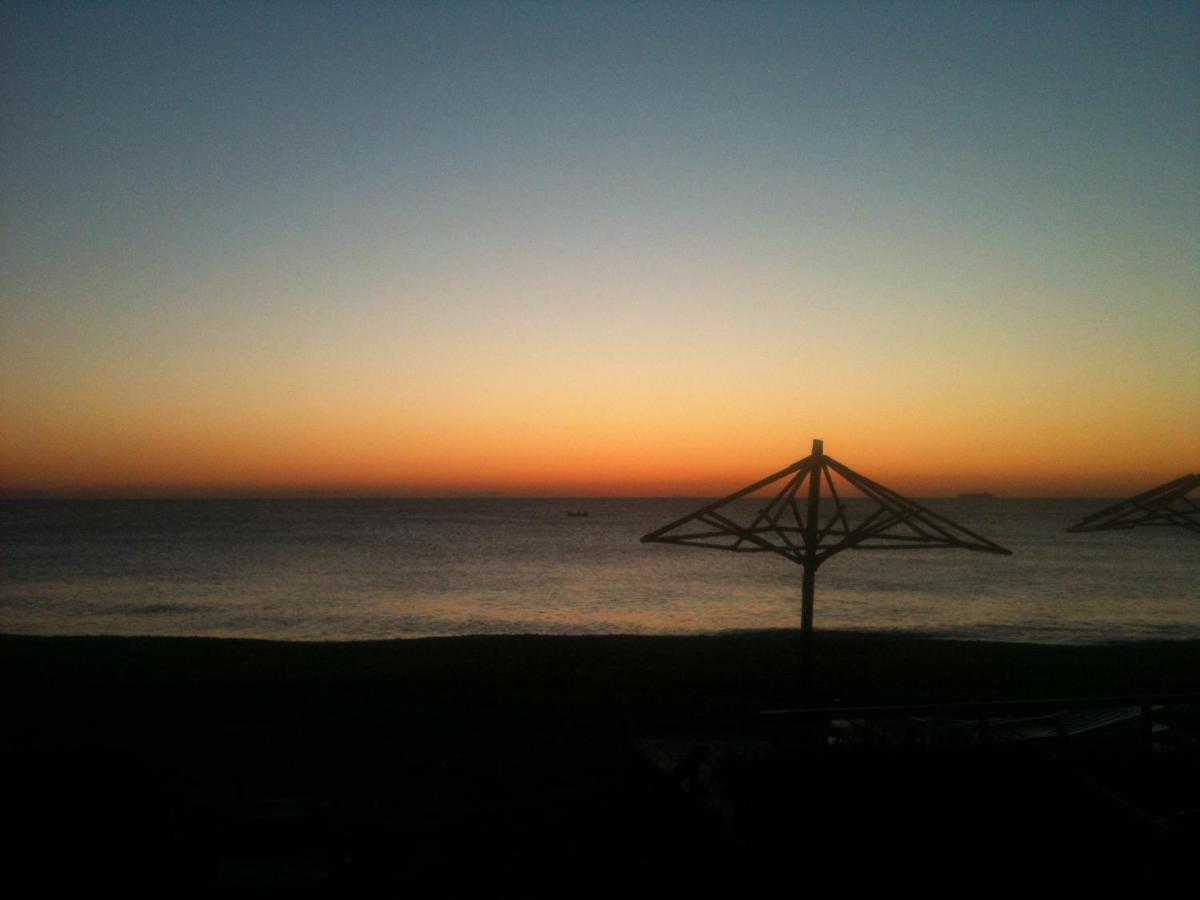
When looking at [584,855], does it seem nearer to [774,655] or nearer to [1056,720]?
[1056,720]

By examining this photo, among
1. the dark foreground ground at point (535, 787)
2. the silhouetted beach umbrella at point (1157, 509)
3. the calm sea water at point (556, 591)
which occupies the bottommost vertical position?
the calm sea water at point (556, 591)

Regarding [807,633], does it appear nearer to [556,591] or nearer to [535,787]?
[535,787]

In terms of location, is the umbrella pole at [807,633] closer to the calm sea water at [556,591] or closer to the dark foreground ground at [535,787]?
the dark foreground ground at [535,787]

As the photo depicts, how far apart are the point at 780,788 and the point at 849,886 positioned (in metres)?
0.66

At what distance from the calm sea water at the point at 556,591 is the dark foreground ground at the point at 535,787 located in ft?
48.1

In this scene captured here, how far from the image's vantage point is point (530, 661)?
17203mm

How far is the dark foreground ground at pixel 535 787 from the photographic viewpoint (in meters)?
4.70

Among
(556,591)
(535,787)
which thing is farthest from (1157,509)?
(556,591)

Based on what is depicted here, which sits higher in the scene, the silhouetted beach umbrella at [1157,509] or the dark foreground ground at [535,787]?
the silhouetted beach umbrella at [1157,509]

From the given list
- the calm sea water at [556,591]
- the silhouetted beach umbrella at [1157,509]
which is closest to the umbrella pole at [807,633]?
the silhouetted beach umbrella at [1157,509]

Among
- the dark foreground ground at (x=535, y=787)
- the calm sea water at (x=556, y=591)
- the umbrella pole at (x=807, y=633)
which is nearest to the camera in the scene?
the dark foreground ground at (x=535, y=787)

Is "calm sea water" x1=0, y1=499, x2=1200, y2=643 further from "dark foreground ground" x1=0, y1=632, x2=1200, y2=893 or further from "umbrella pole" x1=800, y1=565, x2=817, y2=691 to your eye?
"umbrella pole" x1=800, y1=565, x2=817, y2=691

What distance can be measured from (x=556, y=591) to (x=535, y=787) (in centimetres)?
3310

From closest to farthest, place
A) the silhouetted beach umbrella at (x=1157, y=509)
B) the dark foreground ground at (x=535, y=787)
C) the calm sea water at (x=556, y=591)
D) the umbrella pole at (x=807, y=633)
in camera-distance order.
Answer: the dark foreground ground at (x=535, y=787)
the umbrella pole at (x=807, y=633)
the silhouetted beach umbrella at (x=1157, y=509)
the calm sea water at (x=556, y=591)
